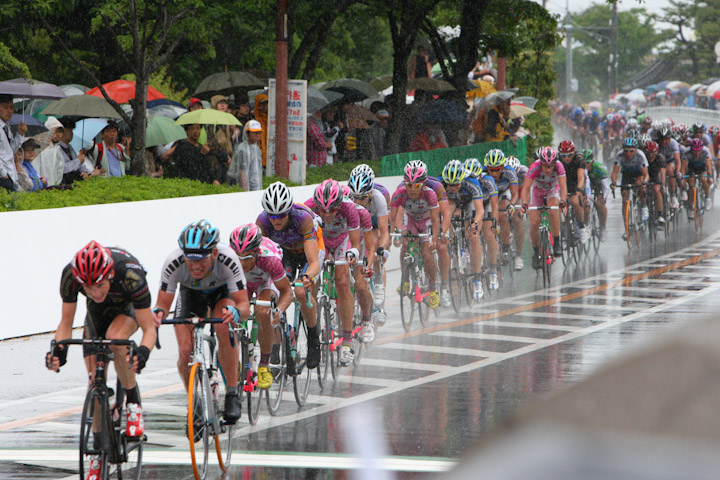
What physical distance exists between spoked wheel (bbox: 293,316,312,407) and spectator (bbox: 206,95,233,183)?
7279mm

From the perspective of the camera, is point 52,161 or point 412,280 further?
point 52,161

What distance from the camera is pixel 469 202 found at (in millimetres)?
15961

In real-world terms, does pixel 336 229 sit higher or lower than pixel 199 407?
higher

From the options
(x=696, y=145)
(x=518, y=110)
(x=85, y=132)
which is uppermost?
(x=518, y=110)

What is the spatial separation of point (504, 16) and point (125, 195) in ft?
61.6

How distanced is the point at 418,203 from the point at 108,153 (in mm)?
4897

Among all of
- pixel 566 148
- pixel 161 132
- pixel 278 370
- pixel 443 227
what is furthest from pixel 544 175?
pixel 278 370

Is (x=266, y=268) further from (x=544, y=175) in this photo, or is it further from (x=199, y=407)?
(x=544, y=175)

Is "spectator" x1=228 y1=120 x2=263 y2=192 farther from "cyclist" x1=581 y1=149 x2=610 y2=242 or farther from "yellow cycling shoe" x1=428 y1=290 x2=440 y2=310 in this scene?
"cyclist" x1=581 y1=149 x2=610 y2=242

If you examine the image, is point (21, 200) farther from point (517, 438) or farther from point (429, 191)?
point (517, 438)

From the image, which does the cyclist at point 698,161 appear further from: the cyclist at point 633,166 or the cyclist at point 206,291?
the cyclist at point 206,291

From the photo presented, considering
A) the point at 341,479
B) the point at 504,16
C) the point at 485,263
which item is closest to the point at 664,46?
the point at 504,16

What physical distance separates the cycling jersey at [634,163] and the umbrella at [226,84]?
750 centimetres

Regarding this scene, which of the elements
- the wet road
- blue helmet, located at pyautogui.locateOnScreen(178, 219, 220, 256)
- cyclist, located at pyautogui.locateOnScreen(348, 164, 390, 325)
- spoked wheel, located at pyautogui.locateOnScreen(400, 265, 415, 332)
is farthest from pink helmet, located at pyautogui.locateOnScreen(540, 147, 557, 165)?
blue helmet, located at pyautogui.locateOnScreen(178, 219, 220, 256)
